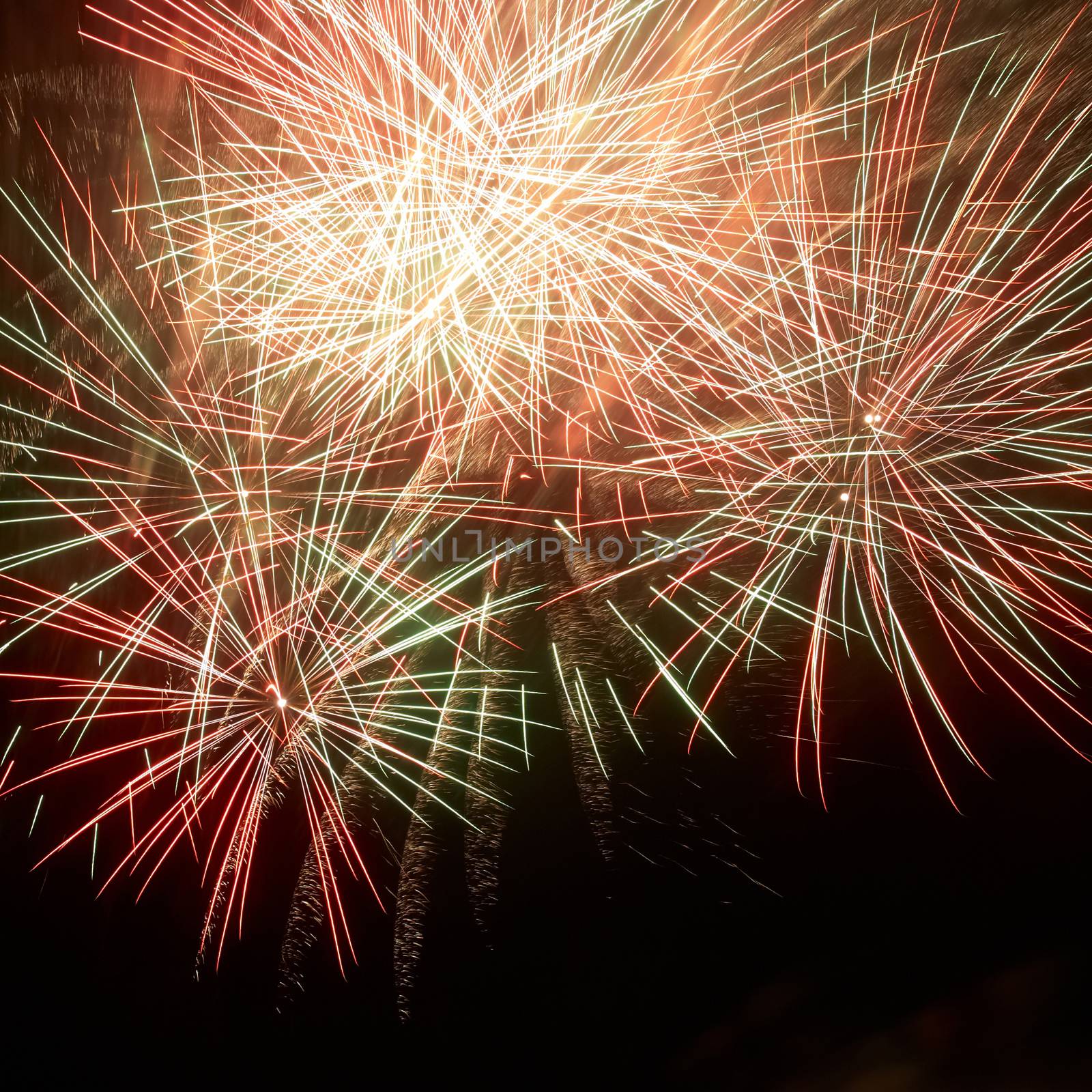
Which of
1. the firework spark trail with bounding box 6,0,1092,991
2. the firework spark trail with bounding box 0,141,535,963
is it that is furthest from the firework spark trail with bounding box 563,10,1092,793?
the firework spark trail with bounding box 0,141,535,963

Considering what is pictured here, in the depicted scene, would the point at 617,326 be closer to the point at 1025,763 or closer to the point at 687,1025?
the point at 1025,763

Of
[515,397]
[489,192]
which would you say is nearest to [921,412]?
[515,397]

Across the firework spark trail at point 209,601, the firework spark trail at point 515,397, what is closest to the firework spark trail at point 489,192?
the firework spark trail at point 515,397

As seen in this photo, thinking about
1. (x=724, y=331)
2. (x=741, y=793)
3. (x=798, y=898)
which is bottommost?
(x=798, y=898)

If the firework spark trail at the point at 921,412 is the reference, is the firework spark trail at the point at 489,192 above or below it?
above

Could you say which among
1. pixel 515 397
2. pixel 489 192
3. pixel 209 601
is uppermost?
pixel 489 192

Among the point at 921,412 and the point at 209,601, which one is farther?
the point at 209,601

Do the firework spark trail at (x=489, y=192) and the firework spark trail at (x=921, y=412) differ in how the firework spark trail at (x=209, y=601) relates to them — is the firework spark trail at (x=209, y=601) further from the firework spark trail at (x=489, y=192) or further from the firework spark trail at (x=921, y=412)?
the firework spark trail at (x=921, y=412)

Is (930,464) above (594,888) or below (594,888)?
above

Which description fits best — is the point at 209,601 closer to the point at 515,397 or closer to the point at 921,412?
the point at 515,397

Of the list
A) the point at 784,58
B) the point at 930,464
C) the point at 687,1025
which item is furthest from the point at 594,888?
the point at 784,58

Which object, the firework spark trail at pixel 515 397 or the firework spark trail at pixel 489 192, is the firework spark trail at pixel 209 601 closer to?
the firework spark trail at pixel 515 397
